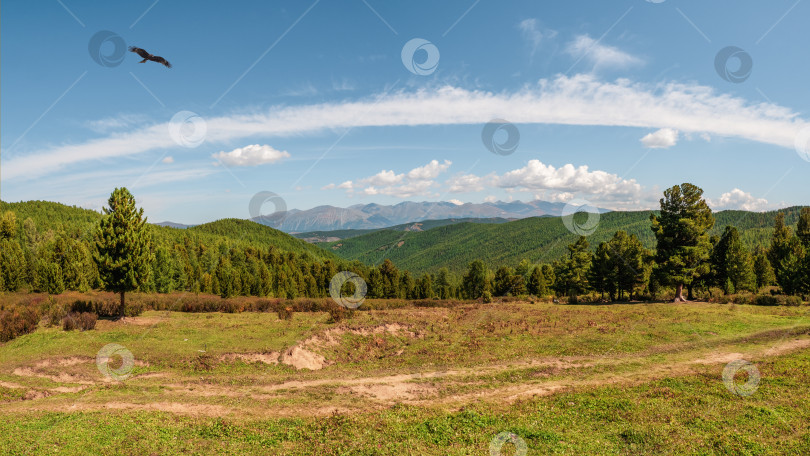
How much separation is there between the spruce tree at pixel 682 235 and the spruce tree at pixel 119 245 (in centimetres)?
5908

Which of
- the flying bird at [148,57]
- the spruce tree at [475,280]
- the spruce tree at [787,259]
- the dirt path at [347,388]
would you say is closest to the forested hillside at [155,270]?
the dirt path at [347,388]

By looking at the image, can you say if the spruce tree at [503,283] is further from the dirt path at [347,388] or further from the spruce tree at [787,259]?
the dirt path at [347,388]

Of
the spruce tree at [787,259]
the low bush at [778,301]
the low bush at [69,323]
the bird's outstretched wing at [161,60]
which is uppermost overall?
the bird's outstretched wing at [161,60]

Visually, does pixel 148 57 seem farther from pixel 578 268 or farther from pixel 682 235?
pixel 578 268

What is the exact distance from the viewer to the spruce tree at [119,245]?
31484mm

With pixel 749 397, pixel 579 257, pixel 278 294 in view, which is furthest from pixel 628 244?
pixel 278 294

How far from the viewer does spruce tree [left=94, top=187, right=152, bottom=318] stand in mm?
31484

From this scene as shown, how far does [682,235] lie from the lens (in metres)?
46.2

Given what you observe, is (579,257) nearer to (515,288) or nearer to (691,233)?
(515,288)

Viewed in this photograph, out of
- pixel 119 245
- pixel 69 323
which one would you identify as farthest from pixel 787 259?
pixel 69 323

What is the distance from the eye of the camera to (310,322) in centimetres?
3653

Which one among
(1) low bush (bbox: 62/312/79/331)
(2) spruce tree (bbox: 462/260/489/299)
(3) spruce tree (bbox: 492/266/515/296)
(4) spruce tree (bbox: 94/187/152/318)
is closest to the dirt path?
(1) low bush (bbox: 62/312/79/331)

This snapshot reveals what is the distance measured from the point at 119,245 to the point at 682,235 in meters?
62.7

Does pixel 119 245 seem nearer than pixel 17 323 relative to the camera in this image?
No
